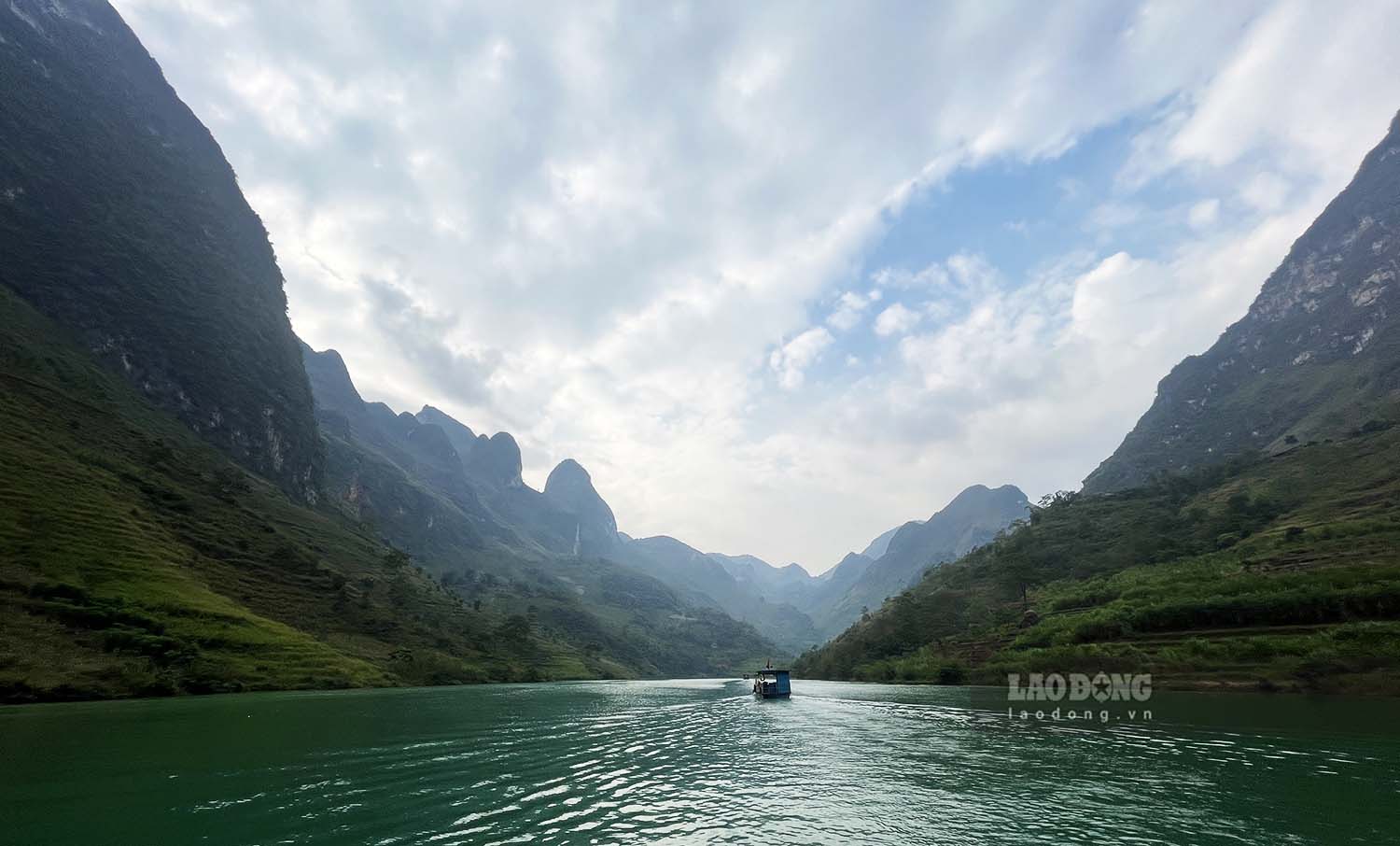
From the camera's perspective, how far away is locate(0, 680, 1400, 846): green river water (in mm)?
19641

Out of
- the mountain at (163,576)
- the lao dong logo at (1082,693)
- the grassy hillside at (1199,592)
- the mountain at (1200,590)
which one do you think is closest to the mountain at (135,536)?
the mountain at (163,576)

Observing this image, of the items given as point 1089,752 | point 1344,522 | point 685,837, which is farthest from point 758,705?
point 1344,522

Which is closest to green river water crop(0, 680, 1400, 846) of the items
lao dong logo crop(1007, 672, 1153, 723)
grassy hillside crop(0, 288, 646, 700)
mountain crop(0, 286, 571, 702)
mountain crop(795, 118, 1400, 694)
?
lao dong logo crop(1007, 672, 1153, 723)

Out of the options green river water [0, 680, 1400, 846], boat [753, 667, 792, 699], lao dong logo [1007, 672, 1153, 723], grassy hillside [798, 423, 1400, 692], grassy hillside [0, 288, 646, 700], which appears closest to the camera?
green river water [0, 680, 1400, 846]

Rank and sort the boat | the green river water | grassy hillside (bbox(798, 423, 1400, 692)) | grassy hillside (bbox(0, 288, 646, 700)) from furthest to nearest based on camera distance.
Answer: the boat
grassy hillside (bbox(0, 288, 646, 700))
grassy hillside (bbox(798, 423, 1400, 692))
the green river water

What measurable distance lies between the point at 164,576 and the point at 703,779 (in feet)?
314

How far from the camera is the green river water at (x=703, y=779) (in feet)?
64.4

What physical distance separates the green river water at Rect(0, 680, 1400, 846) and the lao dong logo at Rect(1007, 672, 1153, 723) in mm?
2980

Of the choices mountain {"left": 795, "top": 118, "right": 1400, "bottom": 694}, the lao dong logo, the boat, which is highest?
mountain {"left": 795, "top": 118, "right": 1400, "bottom": 694}

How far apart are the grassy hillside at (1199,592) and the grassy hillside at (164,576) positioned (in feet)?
334

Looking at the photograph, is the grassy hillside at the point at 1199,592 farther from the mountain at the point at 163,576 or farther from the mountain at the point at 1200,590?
the mountain at the point at 163,576

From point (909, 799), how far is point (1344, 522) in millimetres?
99661

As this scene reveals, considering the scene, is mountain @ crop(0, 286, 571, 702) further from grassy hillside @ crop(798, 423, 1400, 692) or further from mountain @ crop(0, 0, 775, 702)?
grassy hillside @ crop(798, 423, 1400, 692)

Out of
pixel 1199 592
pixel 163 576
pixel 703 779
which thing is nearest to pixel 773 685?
pixel 1199 592
